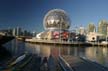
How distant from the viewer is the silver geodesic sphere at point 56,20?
99.1 meters

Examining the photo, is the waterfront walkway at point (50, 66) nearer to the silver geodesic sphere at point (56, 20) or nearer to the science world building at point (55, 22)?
the science world building at point (55, 22)

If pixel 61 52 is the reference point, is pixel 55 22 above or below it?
above

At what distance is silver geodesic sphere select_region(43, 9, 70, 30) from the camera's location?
9906 centimetres

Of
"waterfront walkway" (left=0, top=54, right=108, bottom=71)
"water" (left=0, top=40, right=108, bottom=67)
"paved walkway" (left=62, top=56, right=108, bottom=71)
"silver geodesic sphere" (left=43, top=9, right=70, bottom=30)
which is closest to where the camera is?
"waterfront walkway" (left=0, top=54, right=108, bottom=71)

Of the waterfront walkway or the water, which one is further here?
the water

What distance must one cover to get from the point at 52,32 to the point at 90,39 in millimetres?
12730

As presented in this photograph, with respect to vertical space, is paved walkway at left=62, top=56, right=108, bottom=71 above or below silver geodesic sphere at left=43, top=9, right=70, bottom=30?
below

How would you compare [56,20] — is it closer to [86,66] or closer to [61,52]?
[61,52]

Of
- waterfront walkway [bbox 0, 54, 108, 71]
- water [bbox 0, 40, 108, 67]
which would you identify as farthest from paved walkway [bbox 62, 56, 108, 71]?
water [bbox 0, 40, 108, 67]

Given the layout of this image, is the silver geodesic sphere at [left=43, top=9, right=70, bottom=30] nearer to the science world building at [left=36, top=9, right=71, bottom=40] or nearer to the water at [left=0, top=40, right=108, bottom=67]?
the science world building at [left=36, top=9, right=71, bottom=40]

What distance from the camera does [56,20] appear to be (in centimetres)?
9925

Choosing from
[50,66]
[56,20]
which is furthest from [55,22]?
[50,66]

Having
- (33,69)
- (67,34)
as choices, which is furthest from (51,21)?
→ (33,69)

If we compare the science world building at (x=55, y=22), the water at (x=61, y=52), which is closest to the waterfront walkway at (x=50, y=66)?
the water at (x=61, y=52)
